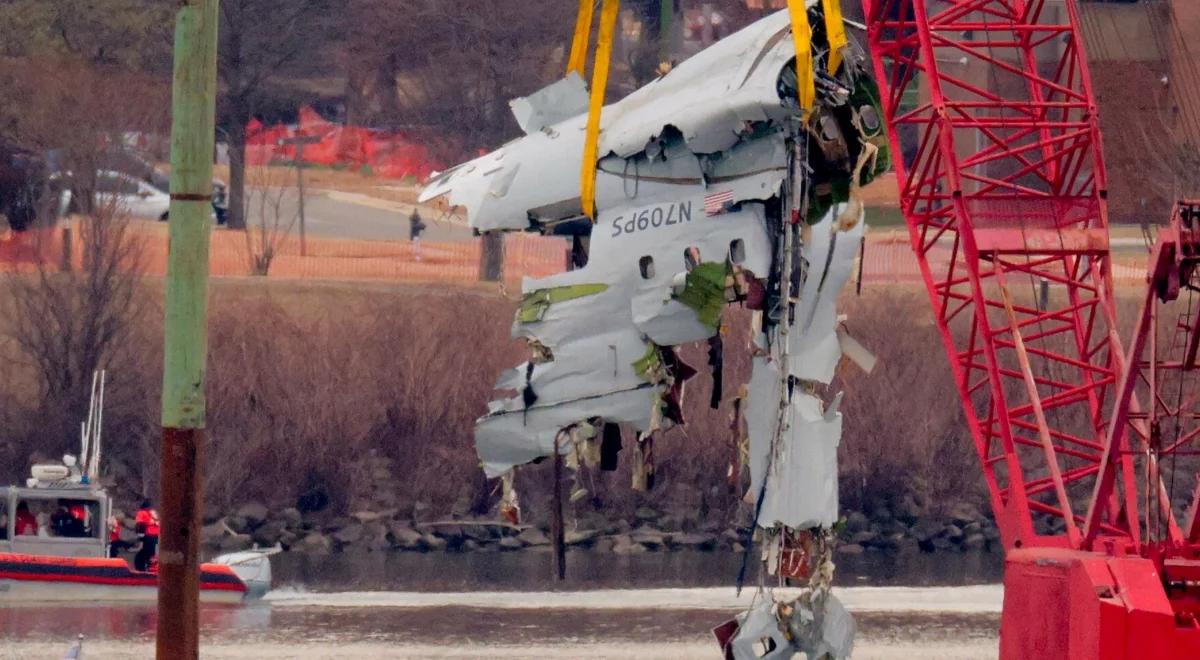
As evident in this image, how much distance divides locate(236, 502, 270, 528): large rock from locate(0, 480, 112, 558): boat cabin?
10.9m

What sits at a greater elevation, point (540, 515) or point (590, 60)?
point (590, 60)

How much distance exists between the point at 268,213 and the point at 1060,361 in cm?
3691

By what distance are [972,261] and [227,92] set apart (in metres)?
41.5

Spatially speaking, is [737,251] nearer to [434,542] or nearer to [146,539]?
[146,539]

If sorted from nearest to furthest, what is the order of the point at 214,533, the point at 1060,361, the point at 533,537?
the point at 1060,361
the point at 214,533
the point at 533,537

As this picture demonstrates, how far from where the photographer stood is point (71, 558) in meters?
39.8

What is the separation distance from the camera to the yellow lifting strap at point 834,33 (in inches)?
721

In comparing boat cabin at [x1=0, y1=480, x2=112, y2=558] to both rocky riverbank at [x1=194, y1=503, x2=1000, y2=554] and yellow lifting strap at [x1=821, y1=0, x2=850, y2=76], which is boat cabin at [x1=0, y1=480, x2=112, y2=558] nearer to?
rocky riverbank at [x1=194, y1=503, x2=1000, y2=554]

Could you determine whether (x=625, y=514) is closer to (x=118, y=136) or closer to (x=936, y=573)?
(x=936, y=573)

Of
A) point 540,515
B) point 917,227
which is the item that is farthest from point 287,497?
point 917,227

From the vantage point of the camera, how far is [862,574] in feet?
158

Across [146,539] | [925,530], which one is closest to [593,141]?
[146,539]

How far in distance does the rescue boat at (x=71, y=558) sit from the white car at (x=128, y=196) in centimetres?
1927

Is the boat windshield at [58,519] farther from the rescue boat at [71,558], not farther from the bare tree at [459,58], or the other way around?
the bare tree at [459,58]
